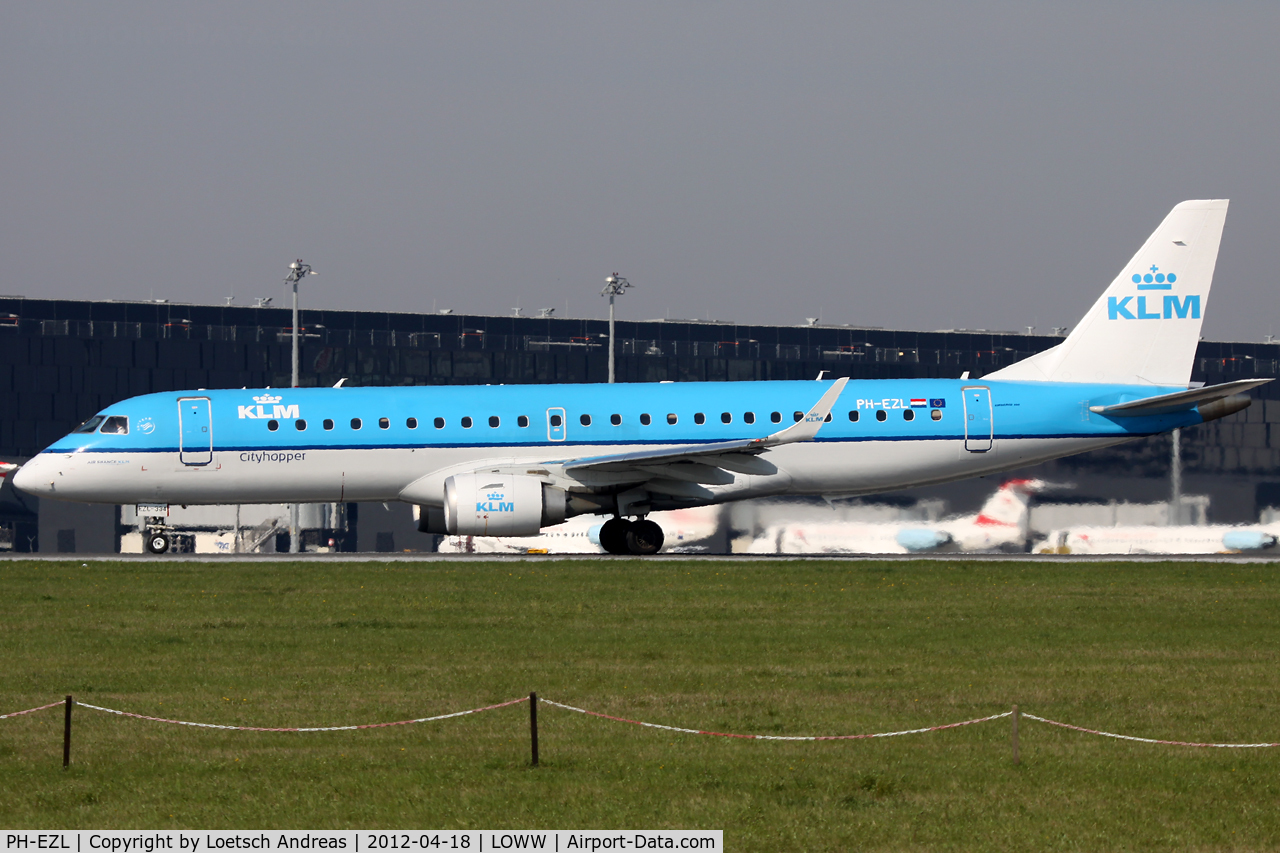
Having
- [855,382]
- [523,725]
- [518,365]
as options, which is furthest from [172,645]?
[518,365]

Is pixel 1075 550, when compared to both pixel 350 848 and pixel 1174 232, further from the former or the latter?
pixel 350 848

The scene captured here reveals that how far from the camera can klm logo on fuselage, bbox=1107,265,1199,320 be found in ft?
113

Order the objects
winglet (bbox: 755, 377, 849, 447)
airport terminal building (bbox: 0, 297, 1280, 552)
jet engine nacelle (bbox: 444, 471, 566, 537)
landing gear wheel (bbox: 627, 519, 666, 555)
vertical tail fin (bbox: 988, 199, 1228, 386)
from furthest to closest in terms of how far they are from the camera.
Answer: airport terminal building (bbox: 0, 297, 1280, 552) → vertical tail fin (bbox: 988, 199, 1228, 386) → landing gear wheel (bbox: 627, 519, 666, 555) → jet engine nacelle (bbox: 444, 471, 566, 537) → winglet (bbox: 755, 377, 849, 447)

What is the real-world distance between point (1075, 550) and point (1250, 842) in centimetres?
2902

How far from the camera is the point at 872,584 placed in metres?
26.6

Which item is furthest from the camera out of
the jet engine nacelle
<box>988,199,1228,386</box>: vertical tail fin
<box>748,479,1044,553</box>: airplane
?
<box>748,479,1044,553</box>: airplane

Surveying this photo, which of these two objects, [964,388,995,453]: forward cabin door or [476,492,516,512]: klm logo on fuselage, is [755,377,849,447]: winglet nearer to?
[964,388,995,453]: forward cabin door

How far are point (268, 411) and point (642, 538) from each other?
8.48 metres

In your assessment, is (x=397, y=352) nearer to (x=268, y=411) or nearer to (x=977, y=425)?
(x=268, y=411)

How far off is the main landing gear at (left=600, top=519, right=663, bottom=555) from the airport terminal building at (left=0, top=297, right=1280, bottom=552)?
41031 millimetres

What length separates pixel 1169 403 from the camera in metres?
32.6

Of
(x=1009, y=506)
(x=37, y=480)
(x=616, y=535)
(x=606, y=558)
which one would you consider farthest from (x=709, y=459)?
(x=37, y=480)

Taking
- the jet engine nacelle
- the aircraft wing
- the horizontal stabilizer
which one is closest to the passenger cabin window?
the jet engine nacelle
